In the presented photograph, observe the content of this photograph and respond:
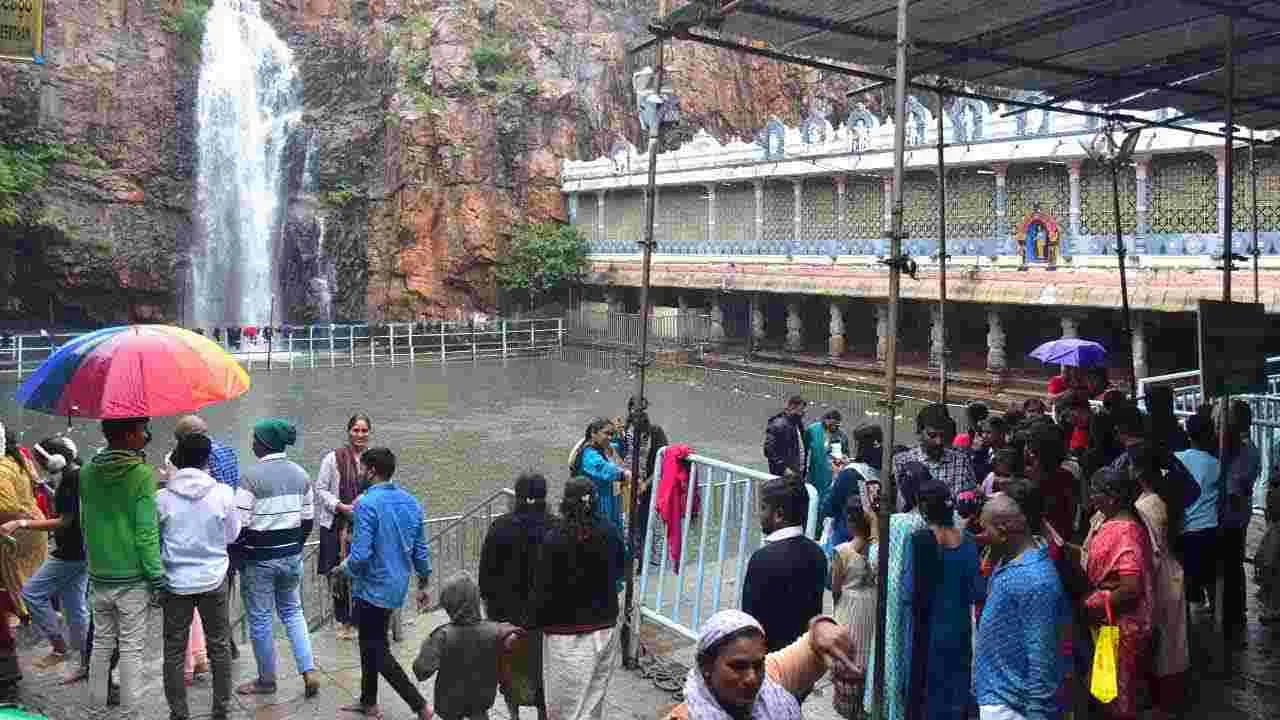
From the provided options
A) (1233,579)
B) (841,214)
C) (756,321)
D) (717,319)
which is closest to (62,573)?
(1233,579)

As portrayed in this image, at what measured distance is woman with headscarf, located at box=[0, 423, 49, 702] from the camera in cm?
563

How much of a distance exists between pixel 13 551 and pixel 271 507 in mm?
2025

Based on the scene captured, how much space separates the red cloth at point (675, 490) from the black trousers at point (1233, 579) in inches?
125

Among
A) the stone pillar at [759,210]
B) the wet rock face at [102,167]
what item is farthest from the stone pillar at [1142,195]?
the wet rock face at [102,167]

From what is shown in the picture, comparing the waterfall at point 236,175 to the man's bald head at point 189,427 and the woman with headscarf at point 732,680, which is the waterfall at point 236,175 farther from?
the woman with headscarf at point 732,680

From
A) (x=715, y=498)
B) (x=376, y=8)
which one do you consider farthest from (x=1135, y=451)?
(x=376, y=8)

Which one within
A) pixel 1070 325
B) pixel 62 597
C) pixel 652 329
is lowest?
pixel 62 597

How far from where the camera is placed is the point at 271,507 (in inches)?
223

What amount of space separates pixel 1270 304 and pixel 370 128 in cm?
2890

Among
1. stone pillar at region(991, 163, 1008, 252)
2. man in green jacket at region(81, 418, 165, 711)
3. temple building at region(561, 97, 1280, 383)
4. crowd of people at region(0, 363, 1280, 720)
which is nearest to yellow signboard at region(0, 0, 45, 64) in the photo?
crowd of people at region(0, 363, 1280, 720)

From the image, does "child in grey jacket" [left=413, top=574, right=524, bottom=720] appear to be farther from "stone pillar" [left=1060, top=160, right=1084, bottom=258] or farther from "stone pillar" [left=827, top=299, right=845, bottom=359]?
"stone pillar" [left=827, top=299, right=845, bottom=359]

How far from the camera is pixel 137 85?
34219 mm

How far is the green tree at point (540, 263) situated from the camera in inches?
1451

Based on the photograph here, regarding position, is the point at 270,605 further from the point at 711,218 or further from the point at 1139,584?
Answer: the point at 711,218
